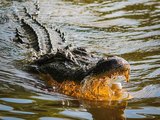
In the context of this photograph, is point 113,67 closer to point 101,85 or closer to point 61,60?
point 101,85

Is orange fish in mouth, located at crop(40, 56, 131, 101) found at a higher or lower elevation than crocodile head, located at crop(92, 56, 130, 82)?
lower

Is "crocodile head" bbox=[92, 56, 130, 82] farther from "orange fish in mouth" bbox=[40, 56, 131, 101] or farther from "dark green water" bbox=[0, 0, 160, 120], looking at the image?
"dark green water" bbox=[0, 0, 160, 120]

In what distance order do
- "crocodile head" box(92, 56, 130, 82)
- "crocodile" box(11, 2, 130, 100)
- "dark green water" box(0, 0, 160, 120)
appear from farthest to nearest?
"crocodile" box(11, 2, 130, 100), "crocodile head" box(92, 56, 130, 82), "dark green water" box(0, 0, 160, 120)

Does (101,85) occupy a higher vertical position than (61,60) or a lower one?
lower

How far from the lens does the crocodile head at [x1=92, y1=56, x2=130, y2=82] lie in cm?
469

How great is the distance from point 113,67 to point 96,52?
3161mm

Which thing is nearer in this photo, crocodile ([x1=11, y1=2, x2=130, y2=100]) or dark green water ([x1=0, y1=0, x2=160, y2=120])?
dark green water ([x1=0, y1=0, x2=160, y2=120])

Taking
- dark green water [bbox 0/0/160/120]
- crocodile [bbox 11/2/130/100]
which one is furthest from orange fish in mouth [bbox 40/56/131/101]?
dark green water [bbox 0/0/160/120]

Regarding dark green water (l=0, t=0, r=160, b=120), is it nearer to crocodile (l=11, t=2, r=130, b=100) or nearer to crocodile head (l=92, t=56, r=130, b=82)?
crocodile (l=11, t=2, r=130, b=100)

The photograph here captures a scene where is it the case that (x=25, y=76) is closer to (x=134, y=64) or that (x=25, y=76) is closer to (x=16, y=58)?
(x=16, y=58)

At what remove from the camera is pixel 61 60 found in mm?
6086

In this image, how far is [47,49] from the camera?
742cm

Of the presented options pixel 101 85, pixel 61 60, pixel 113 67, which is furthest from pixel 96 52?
pixel 113 67

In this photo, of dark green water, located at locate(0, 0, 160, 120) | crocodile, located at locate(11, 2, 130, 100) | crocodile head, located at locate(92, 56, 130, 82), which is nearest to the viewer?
dark green water, located at locate(0, 0, 160, 120)
